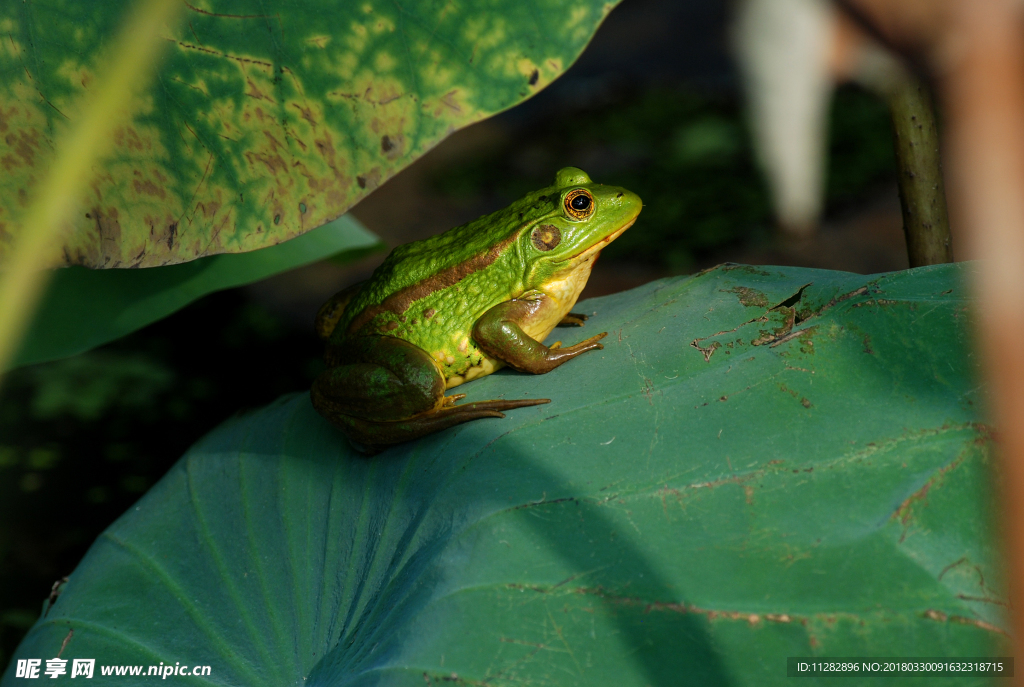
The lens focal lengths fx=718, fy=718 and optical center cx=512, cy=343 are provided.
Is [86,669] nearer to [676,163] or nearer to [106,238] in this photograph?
[106,238]

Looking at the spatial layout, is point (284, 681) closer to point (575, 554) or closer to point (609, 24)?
point (575, 554)

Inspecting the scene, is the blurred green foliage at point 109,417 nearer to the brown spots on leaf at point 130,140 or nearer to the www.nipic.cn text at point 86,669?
the www.nipic.cn text at point 86,669

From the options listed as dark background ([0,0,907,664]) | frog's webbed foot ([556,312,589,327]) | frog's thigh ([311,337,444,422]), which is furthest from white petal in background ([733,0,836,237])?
dark background ([0,0,907,664])

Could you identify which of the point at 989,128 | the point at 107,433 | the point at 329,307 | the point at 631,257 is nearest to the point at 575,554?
the point at 989,128

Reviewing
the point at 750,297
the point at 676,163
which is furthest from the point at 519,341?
the point at 676,163

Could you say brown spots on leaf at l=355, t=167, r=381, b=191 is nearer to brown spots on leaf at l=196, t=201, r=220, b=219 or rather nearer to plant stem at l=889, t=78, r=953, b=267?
brown spots on leaf at l=196, t=201, r=220, b=219

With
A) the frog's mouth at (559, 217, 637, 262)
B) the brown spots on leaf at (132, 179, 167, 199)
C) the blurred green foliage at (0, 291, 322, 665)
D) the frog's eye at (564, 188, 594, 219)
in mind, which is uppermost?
the brown spots on leaf at (132, 179, 167, 199)
